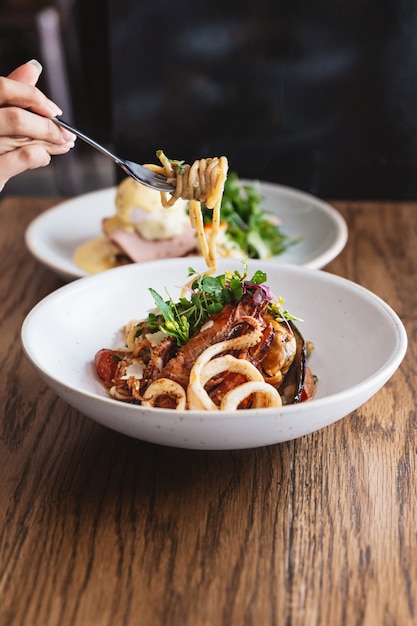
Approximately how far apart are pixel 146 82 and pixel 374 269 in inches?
62.5

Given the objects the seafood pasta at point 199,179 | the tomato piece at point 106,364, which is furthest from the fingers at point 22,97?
the tomato piece at point 106,364

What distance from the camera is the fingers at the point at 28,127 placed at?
58.2 inches

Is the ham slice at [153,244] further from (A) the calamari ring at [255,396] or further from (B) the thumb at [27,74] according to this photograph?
(A) the calamari ring at [255,396]

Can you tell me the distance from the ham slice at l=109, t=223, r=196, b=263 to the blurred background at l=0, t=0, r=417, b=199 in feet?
3.56

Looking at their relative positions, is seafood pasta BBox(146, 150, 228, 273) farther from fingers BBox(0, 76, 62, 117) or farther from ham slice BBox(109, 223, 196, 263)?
ham slice BBox(109, 223, 196, 263)

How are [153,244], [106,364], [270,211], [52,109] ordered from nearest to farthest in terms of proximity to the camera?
[52,109], [106,364], [153,244], [270,211]

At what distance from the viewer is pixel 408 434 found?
1558mm

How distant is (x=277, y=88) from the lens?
10.9 feet

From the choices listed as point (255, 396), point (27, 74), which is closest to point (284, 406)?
point (255, 396)

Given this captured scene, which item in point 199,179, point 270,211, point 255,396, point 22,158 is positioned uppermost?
point 22,158

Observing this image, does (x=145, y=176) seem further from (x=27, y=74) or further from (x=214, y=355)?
(x=214, y=355)

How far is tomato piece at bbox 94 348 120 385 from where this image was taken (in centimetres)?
162

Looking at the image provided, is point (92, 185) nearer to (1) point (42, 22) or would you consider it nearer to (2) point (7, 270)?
(1) point (42, 22)

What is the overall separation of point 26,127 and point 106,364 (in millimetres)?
523
